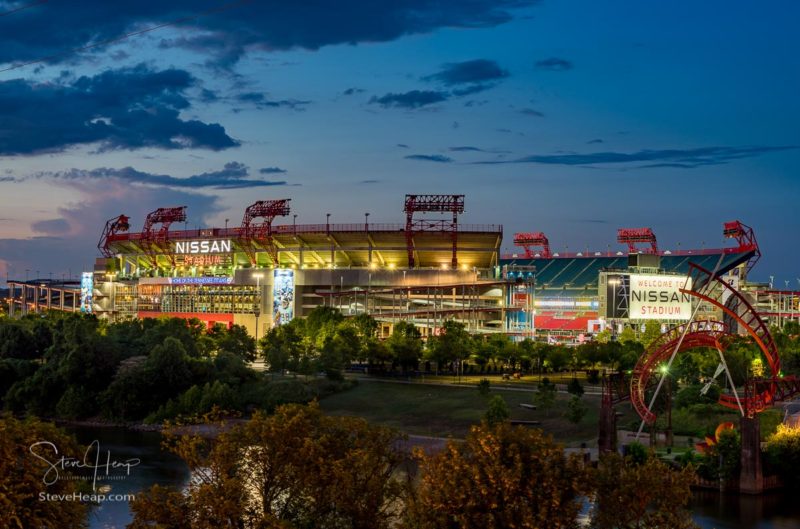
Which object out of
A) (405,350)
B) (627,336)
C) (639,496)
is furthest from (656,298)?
(639,496)

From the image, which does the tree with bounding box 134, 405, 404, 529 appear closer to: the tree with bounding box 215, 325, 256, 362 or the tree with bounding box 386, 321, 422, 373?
the tree with bounding box 386, 321, 422, 373

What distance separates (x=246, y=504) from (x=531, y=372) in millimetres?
75012

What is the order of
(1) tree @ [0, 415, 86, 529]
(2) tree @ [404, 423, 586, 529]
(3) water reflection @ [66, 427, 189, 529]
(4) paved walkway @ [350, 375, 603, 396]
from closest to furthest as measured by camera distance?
(1) tree @ [0, 415, 86, 529]
(2) tree @ [404, 423, 586, 529]
(3) water reflection @ [66, 427, 189, 529]
(4) paved walkway @ [350, 375, 603, 396]

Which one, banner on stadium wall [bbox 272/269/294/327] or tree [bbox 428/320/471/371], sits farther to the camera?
banner on stadium wall [bbox 272/269/294/327]

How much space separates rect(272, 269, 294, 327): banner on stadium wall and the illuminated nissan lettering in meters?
20.0

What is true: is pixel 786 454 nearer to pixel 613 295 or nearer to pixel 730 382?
pixel 730 382

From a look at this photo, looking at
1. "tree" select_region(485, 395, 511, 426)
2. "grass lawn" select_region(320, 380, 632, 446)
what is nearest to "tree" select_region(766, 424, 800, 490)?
"grass lawn" select_region(320, 380, 632, 446)

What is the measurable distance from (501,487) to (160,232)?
510ft

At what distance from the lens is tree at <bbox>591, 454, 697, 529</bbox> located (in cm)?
3022

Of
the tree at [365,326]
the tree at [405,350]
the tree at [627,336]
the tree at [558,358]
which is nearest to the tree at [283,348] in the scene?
the tree at [365,326]

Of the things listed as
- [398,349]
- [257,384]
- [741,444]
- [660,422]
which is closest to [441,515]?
[741,444]

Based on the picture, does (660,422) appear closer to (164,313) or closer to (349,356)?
(349,356)

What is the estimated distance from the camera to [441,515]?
96.2ft

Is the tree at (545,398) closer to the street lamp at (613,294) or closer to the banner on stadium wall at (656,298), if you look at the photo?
the street lamp at (613,294)
